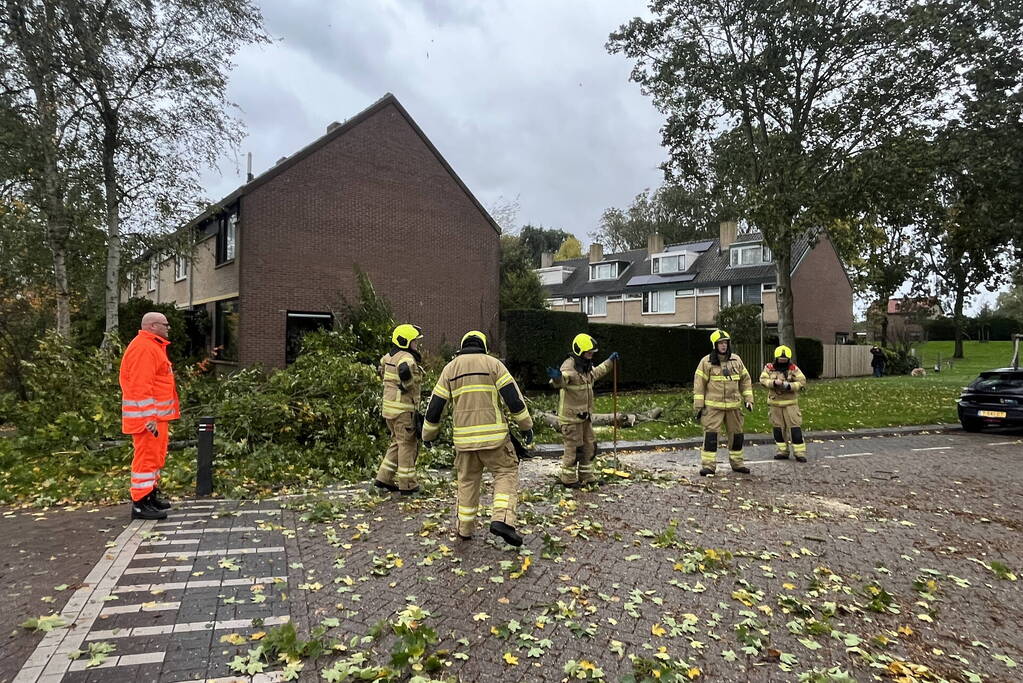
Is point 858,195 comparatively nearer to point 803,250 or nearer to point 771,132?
point 771,132

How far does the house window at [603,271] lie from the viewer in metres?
44.7

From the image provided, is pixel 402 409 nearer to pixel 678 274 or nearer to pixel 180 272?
pixel 180 272

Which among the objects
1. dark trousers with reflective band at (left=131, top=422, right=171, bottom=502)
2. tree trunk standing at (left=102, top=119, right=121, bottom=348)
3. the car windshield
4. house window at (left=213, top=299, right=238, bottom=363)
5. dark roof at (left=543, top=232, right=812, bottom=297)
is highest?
dark roof at (left=543, top=232, right=812, bottom=297)

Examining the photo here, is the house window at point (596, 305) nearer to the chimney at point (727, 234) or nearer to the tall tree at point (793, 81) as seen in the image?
the chimney at point (727, 234)

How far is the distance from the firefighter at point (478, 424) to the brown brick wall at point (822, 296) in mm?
33966

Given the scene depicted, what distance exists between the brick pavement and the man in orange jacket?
15.8 inches

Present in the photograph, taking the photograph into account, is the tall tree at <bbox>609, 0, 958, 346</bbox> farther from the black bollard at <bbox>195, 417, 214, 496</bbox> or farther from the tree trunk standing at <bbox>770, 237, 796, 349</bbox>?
the black bollard at <bbox>195, 417, 214, 496</bbox>

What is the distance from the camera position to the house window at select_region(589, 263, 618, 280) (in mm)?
44656

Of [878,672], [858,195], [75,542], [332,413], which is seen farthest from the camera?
[858,195]

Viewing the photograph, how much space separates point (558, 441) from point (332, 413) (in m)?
3.63

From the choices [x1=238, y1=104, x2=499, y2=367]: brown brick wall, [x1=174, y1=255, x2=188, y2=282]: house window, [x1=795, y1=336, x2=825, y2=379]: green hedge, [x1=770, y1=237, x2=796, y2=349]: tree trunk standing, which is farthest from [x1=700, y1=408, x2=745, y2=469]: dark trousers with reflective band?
[x1=795, y1=336, x2=825, y2=379]: green hedge

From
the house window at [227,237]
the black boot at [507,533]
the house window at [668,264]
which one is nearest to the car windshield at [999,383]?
the black boot at [507,533]

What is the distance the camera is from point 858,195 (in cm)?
1803

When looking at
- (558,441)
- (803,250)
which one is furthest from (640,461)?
(803,250)
